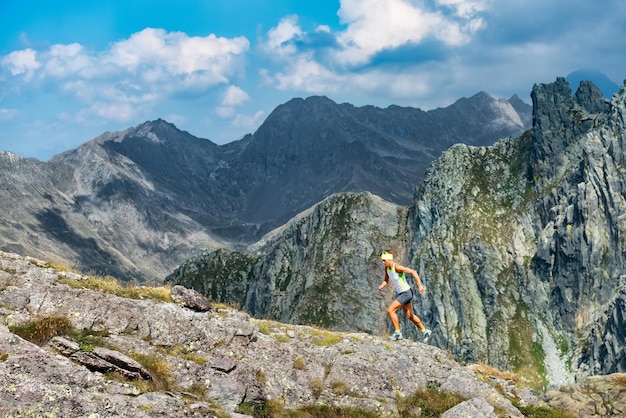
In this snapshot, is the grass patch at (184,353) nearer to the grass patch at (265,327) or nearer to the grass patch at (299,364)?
the grass patch at (299,364)

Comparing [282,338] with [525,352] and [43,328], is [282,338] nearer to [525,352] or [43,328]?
[43,328]

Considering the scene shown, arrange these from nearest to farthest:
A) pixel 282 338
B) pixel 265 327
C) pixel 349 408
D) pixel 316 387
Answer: pixel 349 408 → pixel 316 387 → pixel 282 338 → pixel 265 327

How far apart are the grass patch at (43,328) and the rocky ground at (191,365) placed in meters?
0.06

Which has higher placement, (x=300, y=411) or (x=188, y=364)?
(x=188, y=364)

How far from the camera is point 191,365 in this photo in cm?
2145

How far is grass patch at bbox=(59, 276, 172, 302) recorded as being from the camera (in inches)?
968

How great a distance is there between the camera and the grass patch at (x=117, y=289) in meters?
24.6

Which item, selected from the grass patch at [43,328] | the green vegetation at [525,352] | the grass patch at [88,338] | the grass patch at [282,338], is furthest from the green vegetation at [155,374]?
the green vegetation at [525,352]

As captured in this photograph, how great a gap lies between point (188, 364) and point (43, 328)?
578 cm

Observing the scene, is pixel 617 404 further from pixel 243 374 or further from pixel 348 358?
pixel 243 374

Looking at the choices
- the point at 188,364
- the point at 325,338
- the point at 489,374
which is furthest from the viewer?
the point at 325,338

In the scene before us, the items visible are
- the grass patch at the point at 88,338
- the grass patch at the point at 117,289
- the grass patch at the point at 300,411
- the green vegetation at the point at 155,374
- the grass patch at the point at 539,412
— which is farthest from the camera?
the grass patch at the point at 117,289

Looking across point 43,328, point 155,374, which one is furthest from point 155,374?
point 43,328

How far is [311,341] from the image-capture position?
2677 centimetres
